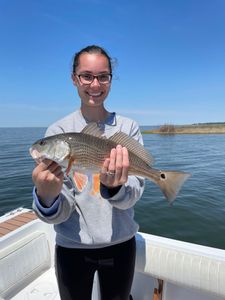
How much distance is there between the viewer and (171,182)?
268 cm

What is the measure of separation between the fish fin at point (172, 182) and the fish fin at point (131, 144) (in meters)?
0.24

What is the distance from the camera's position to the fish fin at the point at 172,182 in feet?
8.70

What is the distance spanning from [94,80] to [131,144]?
0.73 meters

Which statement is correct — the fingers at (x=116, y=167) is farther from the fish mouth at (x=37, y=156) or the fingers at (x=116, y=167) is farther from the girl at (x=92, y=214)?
the fish mouth at (x=37, y=156)

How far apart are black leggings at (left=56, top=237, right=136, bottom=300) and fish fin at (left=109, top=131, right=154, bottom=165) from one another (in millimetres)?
881

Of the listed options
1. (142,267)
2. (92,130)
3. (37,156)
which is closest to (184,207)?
(142,267)

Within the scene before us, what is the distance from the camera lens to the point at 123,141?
267cm

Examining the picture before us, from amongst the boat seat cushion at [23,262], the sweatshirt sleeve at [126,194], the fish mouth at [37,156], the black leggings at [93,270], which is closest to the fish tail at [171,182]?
the sweatshirt sleeve at [126,194]

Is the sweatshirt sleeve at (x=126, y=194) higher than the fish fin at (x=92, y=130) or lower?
lower

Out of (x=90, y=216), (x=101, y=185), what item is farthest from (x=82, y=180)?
(x=90, y=216)

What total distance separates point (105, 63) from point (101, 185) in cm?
123

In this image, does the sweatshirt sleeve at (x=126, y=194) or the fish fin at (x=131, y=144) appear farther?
the fish fin at (x=131, y=144)

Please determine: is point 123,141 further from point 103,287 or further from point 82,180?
point 103,287

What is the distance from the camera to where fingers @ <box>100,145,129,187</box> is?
2.38 metres
